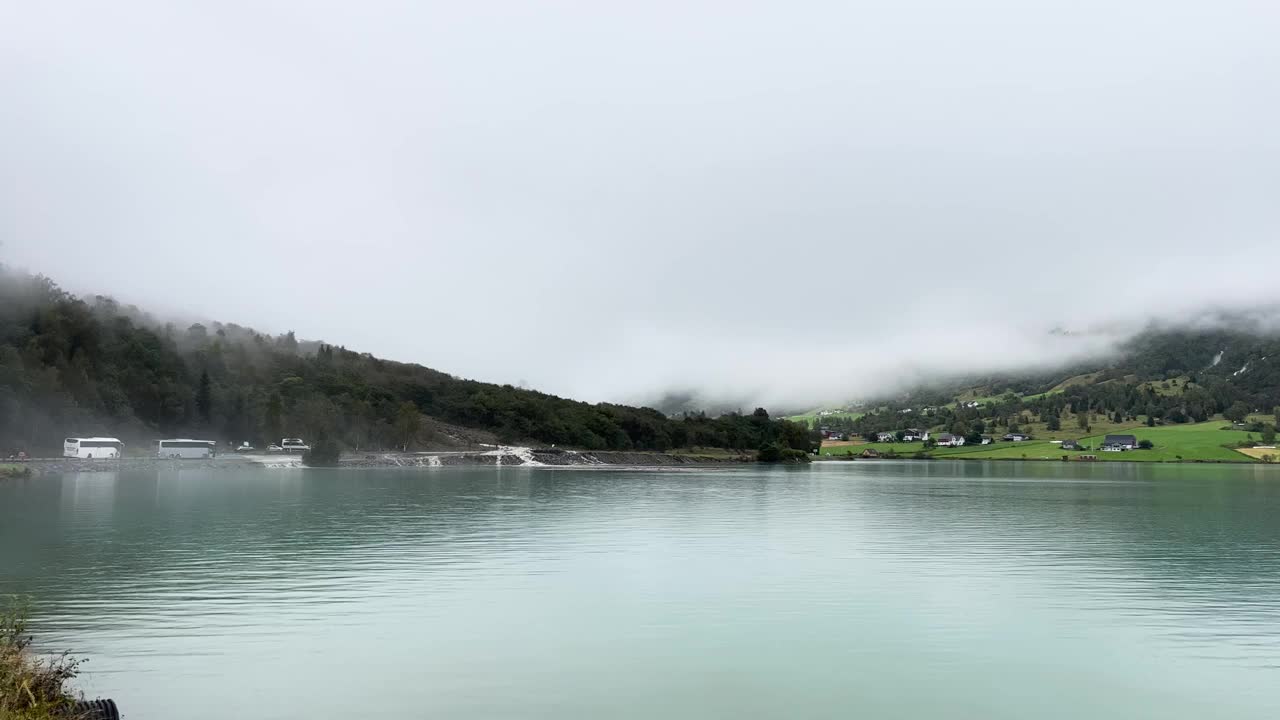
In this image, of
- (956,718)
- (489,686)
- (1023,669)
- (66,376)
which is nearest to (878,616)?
(1023,669)

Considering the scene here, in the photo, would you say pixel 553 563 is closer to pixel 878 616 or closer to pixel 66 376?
pixel 878 616

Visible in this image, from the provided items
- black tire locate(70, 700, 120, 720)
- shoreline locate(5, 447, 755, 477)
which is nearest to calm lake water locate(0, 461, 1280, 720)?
black tire locate(70, 700, 120, 720)

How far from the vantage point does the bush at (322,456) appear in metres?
146

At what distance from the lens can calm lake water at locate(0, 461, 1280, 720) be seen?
52.6 ft

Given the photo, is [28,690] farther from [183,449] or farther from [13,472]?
[183,449]

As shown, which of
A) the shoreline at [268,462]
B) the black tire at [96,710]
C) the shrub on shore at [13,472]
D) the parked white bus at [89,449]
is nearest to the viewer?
the black tire at [96,710]

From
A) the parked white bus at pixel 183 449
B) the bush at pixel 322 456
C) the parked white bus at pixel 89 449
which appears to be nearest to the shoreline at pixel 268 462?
the bush at pixel 322 456

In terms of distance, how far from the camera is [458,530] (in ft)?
147

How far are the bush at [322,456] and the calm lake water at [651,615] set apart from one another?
319ft

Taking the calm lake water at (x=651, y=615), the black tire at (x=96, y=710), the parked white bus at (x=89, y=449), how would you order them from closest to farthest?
1. the black tire at (x=96, y=710)
2. the calm lake water at (x=651, y=615)
3. the parked white bus at (x=89, y=449)

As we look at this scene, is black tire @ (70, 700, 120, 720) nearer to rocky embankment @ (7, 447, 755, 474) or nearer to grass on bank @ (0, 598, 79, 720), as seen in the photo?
grass on bank @ (0, 598, 79, 720)

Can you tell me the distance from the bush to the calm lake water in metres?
97.2

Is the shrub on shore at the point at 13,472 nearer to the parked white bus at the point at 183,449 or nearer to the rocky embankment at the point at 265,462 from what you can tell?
the rocky embankment at the point at 265,462

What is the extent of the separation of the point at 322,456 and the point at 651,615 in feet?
436
